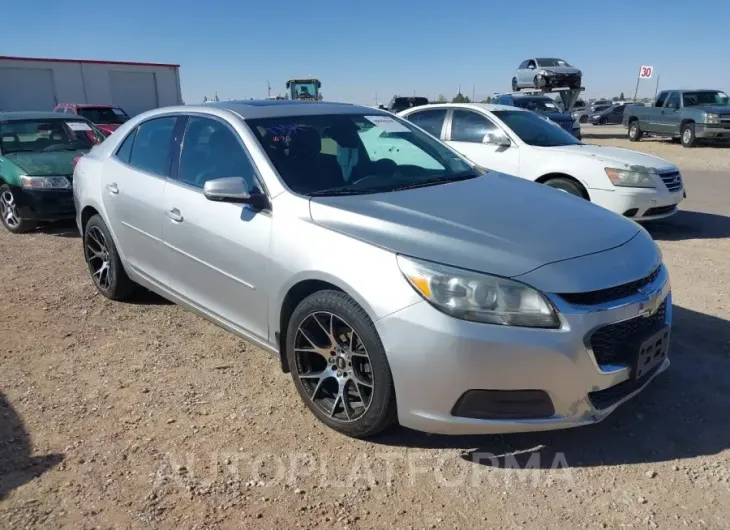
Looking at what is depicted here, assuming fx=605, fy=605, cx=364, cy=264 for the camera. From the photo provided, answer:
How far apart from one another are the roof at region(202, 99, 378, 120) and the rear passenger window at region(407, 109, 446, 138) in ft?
13.8

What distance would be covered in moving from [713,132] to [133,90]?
91.3 ft

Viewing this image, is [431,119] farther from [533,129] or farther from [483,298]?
[483,298]

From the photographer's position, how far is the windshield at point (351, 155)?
11.3 ft

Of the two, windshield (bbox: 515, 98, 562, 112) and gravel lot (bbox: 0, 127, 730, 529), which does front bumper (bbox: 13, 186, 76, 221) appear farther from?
windshield (bbox: 515, 98, 562, 112)

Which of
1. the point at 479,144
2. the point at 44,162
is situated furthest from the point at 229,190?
the point at 44,162

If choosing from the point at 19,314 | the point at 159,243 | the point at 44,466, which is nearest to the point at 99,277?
the point at 19,314

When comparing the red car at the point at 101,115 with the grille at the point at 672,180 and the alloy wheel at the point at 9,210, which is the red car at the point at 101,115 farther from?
the grille at the point at 672,180

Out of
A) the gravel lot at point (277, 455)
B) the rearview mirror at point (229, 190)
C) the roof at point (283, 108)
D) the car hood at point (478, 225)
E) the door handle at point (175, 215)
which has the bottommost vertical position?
the gravel lot at point (277, 455)

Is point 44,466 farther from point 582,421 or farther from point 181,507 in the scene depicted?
point 582,421

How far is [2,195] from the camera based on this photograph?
802cm

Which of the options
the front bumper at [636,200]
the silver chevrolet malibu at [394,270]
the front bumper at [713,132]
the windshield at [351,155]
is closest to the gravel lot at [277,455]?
the silver chevrolet malibu at [394,270]

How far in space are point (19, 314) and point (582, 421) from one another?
14.2 ft

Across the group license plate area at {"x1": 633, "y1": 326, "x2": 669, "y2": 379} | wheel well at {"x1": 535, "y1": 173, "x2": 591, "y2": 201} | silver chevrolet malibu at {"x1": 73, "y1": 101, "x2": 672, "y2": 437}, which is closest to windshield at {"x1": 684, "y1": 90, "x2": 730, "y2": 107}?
wheel well at {"x1": 535, "y1": 173, "x2": 591, "y2": 201}

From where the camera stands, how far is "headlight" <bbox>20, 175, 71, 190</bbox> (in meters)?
7.59
